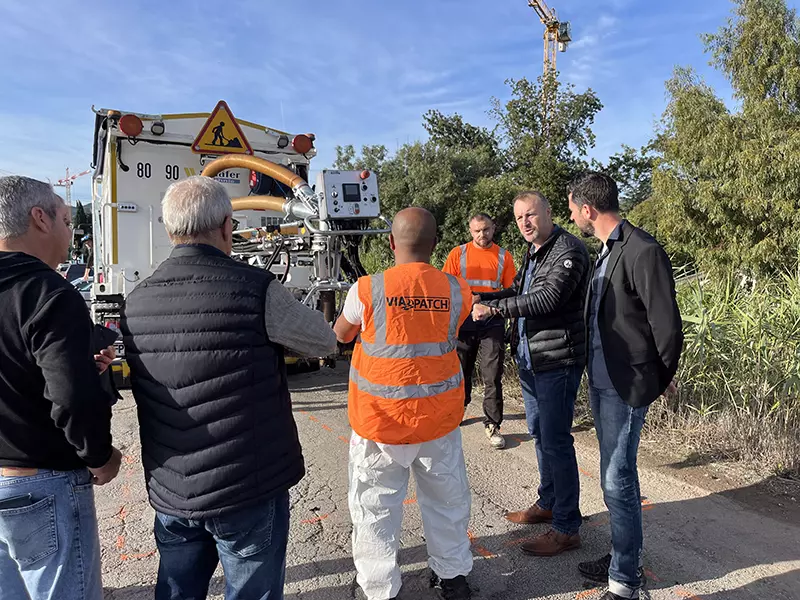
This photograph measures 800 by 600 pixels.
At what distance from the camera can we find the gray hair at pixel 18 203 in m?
1.74

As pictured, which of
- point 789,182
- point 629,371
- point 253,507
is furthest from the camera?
point 789,182

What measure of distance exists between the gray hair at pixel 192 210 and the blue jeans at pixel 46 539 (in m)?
0.83

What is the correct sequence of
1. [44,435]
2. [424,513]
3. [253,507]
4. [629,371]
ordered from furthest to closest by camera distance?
[424,513] → [629,371] → [253,507] → [44,435]

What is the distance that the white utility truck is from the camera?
5.38 meters

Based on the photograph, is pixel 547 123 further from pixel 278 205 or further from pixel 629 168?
pixel 278 205

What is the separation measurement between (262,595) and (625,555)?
62.1 inches

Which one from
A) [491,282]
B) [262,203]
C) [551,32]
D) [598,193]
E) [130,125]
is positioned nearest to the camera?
[598,193]

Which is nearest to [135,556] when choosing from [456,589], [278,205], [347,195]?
[456,589]

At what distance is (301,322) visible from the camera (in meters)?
1.85

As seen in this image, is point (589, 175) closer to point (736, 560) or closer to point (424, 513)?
point (424, 513)

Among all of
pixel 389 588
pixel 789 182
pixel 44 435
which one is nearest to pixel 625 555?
pixel 389 588

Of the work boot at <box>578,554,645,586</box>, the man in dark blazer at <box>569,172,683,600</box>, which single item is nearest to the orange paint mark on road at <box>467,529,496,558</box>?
the work boot at <box>578,554,645,586</box>

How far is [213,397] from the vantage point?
5.77 feet

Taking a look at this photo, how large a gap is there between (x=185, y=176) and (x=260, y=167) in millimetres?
1544
